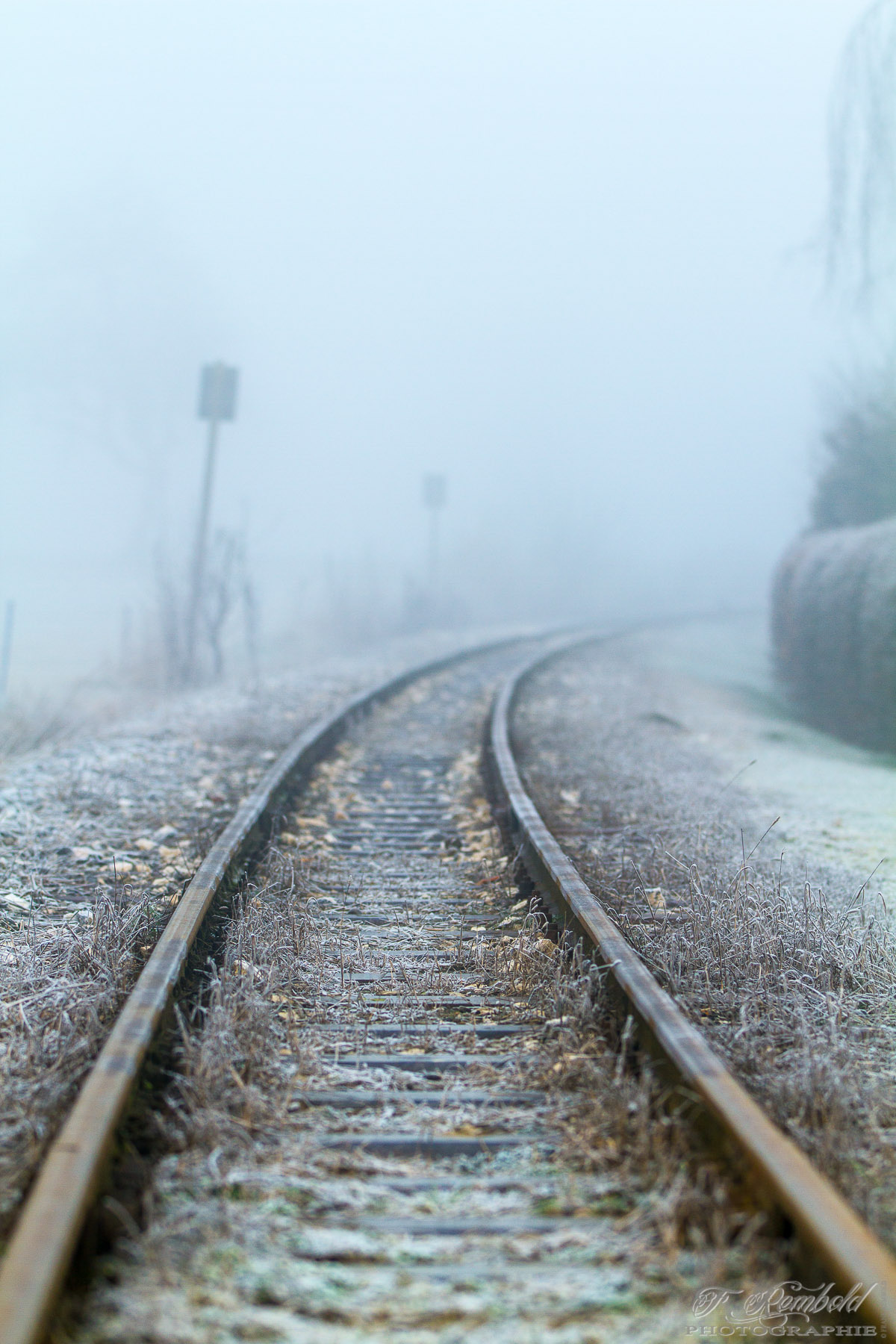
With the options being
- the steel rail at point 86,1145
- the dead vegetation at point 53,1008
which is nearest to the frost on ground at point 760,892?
the steel rail at point 86,1145

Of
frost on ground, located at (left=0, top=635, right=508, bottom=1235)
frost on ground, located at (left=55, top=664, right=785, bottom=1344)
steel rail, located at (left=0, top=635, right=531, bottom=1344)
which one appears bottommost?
frost on ground, located at (left=0, top=635, right=508, bottom=1235)

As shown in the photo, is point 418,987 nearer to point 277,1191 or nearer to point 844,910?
point 277,1191

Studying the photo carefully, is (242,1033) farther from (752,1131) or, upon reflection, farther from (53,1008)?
(752,1131)

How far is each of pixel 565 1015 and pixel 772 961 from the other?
0.84 meters

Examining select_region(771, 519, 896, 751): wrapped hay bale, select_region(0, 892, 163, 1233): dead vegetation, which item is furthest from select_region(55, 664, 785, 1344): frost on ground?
select_region(771, 519, 896, 751): wrapped hay bale

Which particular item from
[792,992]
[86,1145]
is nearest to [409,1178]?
[86,1145]

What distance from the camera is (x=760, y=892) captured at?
3875 mm

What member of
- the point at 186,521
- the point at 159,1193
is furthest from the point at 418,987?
the point at 186,521

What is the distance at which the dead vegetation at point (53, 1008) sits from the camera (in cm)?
218

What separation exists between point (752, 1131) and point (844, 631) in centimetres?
1073

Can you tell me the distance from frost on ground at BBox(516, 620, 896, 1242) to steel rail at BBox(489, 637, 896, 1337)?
200mm

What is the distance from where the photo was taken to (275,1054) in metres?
2.68

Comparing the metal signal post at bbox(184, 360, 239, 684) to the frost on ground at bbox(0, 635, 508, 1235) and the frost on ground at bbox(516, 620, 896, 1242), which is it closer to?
the frost on ground at bbox(0, 635, 508, 1235)

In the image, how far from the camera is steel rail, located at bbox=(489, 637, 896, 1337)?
157 cm
